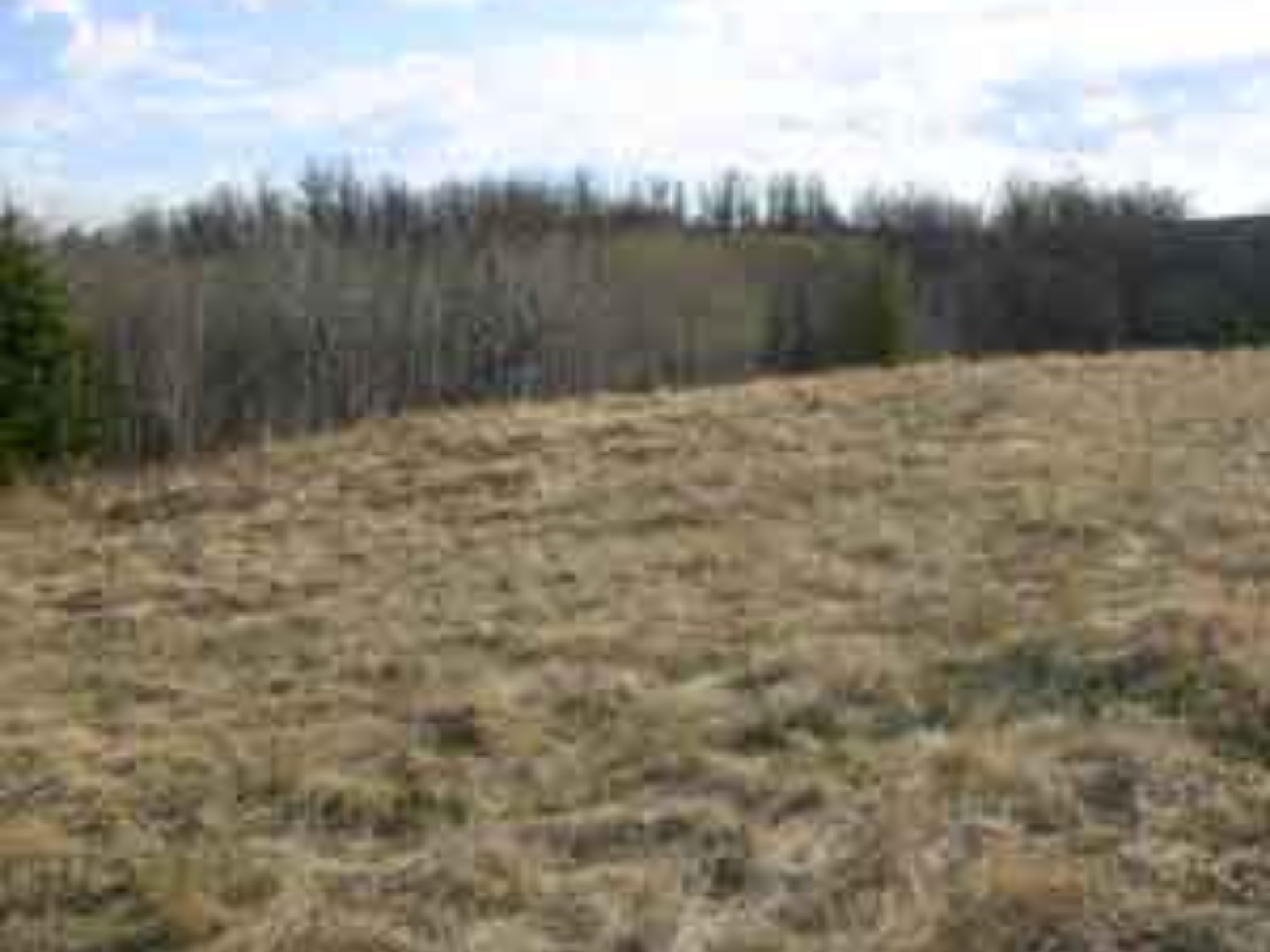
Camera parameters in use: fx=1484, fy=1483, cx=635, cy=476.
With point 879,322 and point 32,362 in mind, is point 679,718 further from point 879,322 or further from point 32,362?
point 879,322

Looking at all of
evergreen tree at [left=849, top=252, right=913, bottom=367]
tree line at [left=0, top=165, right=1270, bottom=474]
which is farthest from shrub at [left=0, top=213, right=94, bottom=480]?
evergreen tree at [left=849, top=252, right=913, bottom=367]

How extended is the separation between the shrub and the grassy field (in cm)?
560

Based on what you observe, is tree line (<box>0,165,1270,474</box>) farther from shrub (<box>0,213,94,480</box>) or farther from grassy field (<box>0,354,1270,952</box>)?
grassy field (<box>0,354,1270,952</box>)

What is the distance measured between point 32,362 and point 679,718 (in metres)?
13.4

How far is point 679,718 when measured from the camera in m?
5.61

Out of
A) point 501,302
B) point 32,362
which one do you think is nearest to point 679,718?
point 32,362

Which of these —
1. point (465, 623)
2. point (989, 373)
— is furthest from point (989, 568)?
point (989, 373)

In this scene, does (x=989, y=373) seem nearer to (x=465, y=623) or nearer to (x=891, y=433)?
(x=891, y=433)

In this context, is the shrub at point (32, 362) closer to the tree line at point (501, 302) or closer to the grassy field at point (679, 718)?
the tree line at point (501, 302)

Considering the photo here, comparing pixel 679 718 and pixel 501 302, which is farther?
pixel 501 302

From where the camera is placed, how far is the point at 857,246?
4034 centimetres

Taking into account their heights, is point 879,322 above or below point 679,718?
above

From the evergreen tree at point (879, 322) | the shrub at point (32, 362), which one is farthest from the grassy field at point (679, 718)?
the evergreen tree at point (879, 322)

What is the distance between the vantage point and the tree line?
24328 millimetres
